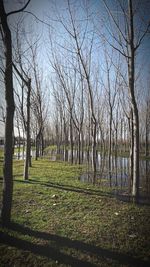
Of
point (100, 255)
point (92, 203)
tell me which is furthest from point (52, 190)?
point (100, 255)

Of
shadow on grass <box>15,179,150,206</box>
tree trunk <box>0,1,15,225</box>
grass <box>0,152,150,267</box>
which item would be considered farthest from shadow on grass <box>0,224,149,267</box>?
shadow on grass <box>15,179,150,206</box>

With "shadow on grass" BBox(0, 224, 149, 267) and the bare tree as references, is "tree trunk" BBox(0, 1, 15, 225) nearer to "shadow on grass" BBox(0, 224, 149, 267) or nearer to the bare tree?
the bare tree

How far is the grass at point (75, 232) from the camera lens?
8.98 ft

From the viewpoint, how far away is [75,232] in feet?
11.4

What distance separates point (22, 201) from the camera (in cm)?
517

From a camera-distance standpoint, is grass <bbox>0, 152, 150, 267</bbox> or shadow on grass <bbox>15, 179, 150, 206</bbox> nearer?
grass <bbox>0, 152, 150, 267</bbox>

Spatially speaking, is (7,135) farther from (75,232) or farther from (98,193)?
(98,193)

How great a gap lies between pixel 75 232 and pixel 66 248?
0.54 m

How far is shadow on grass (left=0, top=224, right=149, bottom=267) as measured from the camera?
269 cm

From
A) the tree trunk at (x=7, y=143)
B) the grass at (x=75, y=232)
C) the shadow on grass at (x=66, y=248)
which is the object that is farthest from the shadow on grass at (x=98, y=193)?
the tree trunk at (x=7, y=143)

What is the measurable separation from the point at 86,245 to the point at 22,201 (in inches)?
114

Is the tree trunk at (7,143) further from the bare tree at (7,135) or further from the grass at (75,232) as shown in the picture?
the grass at (75,232)

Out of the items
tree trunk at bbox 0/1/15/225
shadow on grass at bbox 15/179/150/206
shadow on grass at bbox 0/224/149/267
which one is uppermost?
tree trunk at bbox 0/1/15/225

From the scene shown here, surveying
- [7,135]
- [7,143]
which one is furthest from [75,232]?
[7,135]
